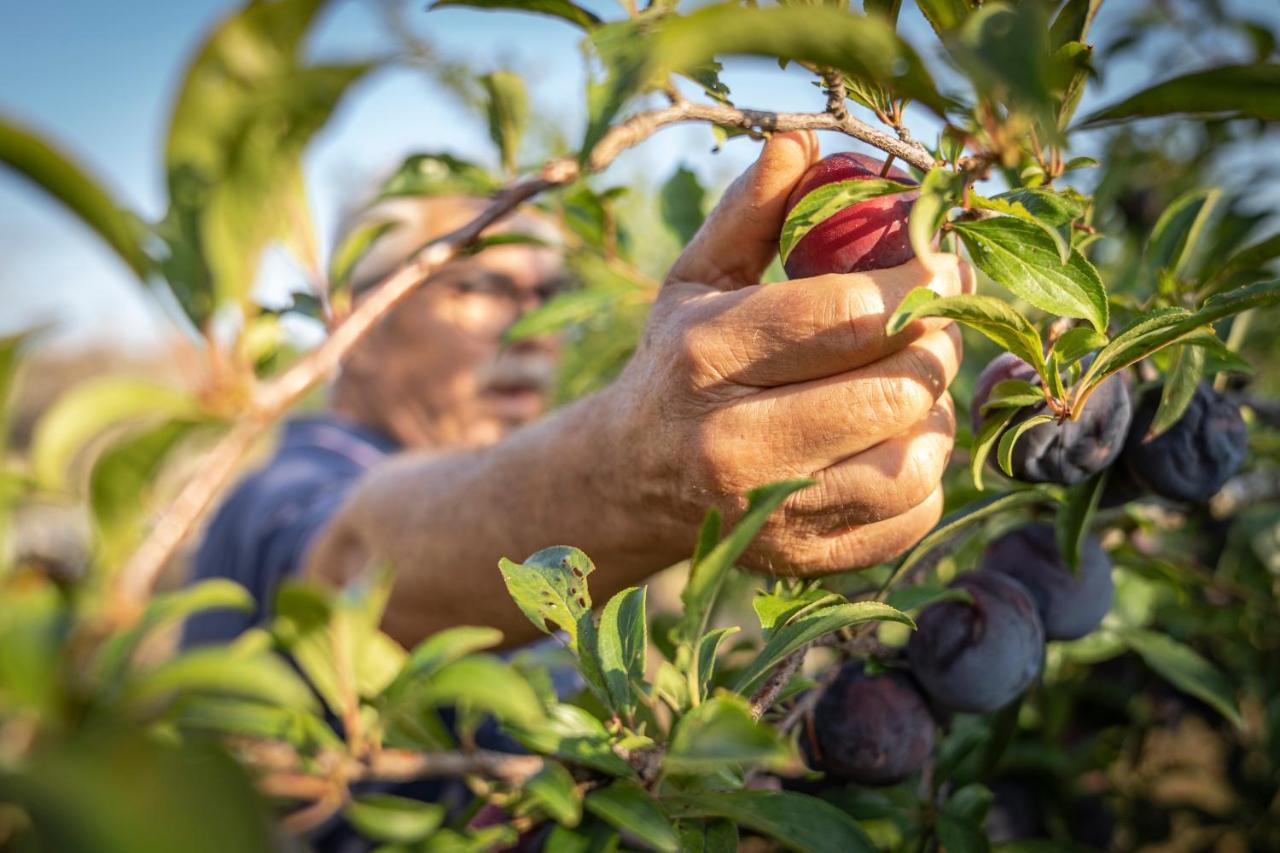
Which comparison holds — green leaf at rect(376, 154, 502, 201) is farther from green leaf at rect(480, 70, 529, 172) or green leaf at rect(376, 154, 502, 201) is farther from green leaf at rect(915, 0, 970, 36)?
green leaf at rect(915, 0, 970, 36)

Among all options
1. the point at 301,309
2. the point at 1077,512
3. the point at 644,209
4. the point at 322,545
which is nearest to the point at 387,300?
the point at 301,309

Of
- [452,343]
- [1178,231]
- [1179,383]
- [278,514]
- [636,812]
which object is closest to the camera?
[636,812]

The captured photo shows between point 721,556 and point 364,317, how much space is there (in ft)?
0.68

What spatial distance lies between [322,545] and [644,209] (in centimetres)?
174

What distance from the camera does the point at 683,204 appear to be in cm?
98

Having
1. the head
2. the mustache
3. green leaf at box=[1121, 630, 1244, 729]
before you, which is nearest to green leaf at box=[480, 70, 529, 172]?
green leaf at box=[1121, 630, 1244, 729]

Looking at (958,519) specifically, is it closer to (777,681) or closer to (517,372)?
(777,681)

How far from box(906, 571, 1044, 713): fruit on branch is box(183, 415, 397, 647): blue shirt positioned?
0.96 m

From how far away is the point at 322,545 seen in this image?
51.5 inches

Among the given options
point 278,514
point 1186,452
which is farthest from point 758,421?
point 278,514

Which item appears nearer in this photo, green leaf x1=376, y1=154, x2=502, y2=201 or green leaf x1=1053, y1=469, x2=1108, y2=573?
green leaf x1=1053, y1=469, x2=1108, y2=573

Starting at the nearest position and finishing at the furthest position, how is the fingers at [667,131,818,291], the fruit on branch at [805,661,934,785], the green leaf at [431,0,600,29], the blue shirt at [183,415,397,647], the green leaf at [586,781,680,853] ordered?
the green leaf at [586,781,680,853] < the green leaf at [431,0,600,29] < the fingers at [667,131,818,291] < the fruit on branch at [805,661,934,785] < the blue shirt at [183,415,397,647]

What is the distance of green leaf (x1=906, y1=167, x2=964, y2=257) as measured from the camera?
44cm

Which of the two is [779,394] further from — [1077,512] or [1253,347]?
[1253,347]
